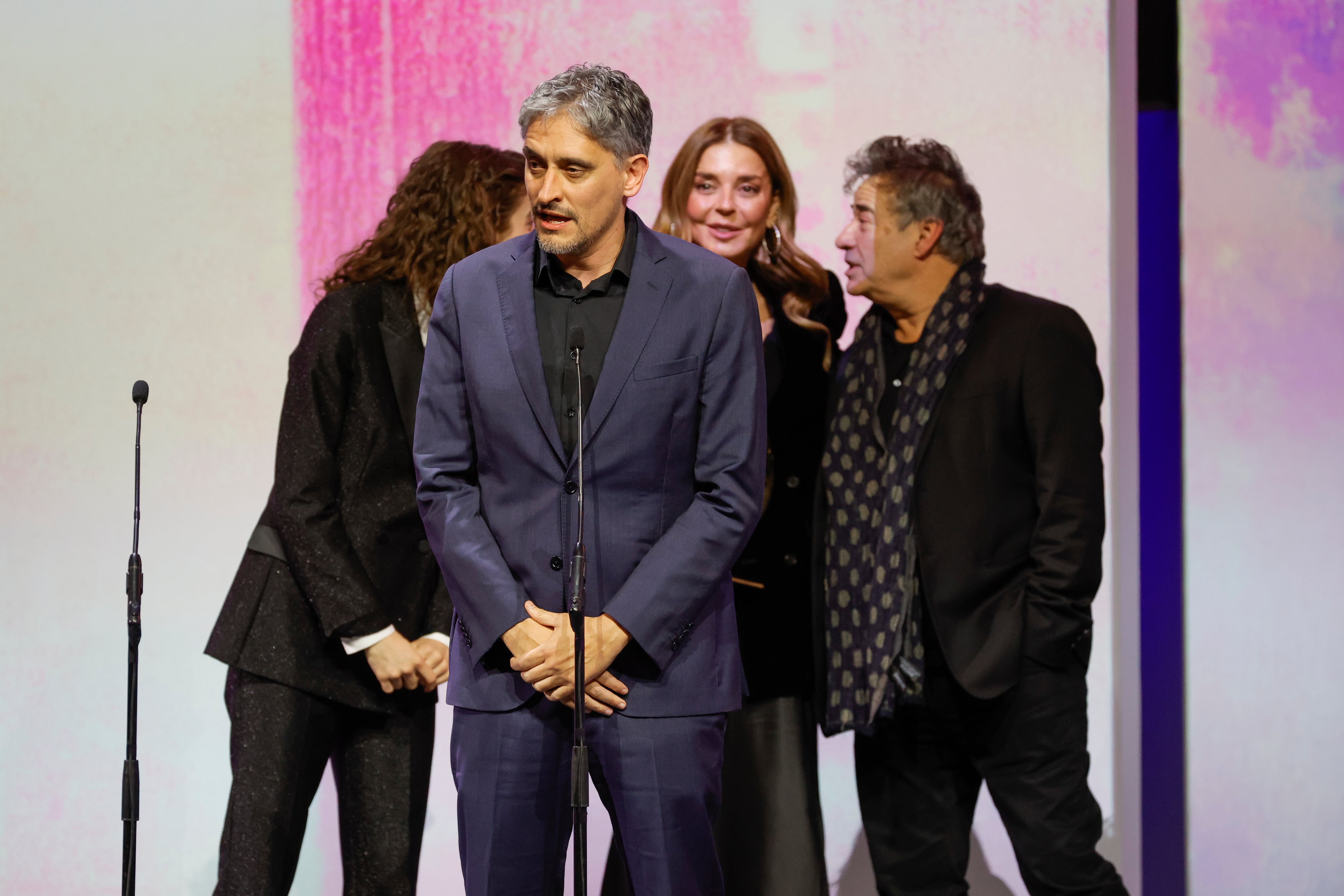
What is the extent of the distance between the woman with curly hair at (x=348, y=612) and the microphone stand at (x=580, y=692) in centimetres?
Result: 72

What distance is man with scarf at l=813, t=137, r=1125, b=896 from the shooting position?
2537 mm

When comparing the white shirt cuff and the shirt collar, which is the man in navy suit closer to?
the shirt collar

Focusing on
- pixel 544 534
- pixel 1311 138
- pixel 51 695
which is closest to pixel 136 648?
pixel 544 534

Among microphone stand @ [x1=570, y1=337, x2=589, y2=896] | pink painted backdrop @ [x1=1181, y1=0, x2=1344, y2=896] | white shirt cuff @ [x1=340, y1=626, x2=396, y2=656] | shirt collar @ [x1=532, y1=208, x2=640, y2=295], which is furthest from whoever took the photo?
pink painted backdrop @ [x1=1181, y1=0, x2=1344, y2=896]

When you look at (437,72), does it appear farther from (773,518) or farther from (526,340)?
(526,340)

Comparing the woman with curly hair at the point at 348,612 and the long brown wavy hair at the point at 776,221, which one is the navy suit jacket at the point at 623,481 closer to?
the woman with curly hair at the point at 348,612

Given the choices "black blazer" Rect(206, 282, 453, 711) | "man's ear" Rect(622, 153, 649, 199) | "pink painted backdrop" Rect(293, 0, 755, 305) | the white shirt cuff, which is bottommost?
the white shirt cuff

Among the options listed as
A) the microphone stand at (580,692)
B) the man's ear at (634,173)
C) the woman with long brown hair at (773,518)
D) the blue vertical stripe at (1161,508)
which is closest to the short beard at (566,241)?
the man's ear at (634,173)

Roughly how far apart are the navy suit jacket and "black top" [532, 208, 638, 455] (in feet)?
0.09

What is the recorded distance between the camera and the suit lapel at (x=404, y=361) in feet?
8.31

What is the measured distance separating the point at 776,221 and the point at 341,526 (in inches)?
49.1

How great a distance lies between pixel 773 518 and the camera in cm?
280

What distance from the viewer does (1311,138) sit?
3.37 metres

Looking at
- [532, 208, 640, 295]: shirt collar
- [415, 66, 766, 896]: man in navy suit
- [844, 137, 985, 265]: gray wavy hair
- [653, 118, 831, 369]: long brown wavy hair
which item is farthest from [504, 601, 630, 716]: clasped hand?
[844, 137, 985, 265]: gray wavy hair
